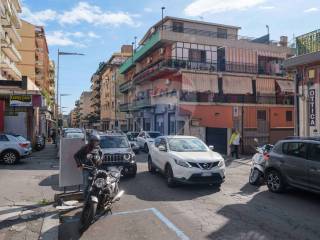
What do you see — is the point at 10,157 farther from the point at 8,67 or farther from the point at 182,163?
the point at 8,67

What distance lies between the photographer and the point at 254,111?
2477 centimetres

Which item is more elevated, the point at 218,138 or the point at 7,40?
the point at 7,40

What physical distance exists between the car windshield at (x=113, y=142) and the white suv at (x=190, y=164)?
1.73 m

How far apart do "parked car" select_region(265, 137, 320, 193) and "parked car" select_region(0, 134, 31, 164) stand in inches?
474

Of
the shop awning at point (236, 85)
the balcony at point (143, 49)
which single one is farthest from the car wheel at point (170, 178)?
the balcony at point (143, 49)

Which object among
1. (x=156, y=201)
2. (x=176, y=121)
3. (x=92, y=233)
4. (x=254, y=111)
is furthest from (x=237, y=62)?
(x=92, y=233)

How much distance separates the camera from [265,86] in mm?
35219

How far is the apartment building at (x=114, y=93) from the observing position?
63.6 m

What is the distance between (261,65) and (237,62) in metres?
3.91

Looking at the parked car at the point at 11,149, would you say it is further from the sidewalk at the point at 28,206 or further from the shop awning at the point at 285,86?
the shop awning at the point at 285,86

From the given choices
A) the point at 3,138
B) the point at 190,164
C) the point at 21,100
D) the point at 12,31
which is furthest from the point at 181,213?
the point at 12,31

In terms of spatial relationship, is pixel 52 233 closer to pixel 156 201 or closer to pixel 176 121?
pixel 156 201

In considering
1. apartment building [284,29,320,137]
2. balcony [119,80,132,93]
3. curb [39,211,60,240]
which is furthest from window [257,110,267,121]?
balcony [119,80,132,93]

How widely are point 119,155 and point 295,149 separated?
229 inches
